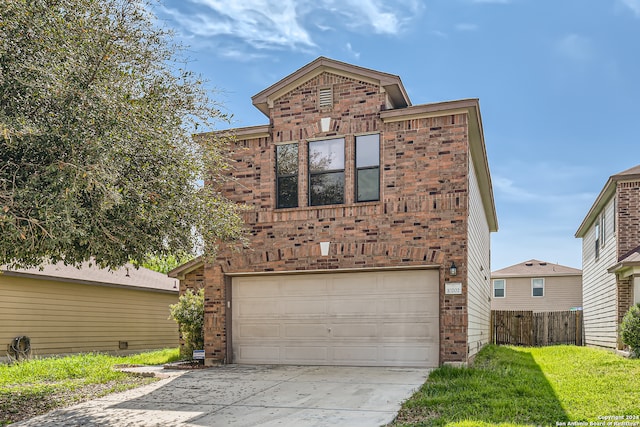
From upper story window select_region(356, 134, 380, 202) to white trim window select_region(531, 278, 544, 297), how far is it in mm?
25175

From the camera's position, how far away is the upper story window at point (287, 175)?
13.2 metres

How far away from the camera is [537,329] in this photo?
78.2ft

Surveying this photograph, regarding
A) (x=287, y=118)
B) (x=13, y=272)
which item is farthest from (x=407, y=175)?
(x=13, y=272)

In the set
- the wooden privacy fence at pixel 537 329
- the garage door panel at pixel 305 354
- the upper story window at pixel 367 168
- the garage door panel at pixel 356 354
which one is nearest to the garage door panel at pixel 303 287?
the garage door panel at pixel 305 354

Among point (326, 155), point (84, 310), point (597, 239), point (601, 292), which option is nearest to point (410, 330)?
point (326, 155)

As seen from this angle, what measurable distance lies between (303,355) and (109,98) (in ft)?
25.4

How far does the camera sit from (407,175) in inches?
482

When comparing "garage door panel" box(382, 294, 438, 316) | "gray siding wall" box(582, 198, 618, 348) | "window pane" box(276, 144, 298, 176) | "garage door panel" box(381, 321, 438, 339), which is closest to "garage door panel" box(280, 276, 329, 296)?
"garage door panel" box(382, 294, 438, 316)

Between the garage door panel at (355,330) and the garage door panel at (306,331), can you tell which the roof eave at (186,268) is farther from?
the garage door panel at (355,330)

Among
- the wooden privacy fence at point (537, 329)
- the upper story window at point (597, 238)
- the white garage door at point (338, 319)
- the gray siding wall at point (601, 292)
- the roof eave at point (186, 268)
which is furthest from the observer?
the wooden privacy fence at point (537, 329)

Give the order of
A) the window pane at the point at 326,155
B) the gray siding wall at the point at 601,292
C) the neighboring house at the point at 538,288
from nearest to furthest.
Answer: the window pane at the point at 326,155 → the gray siding wall at the point at 601,292 → the neighboring house at the point at 538,288

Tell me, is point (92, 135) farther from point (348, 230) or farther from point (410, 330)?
point (410, 330)

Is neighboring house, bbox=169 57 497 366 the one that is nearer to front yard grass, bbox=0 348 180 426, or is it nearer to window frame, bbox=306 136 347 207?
window frame, bbox=306 136 347 207

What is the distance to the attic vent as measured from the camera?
13.0 metres
